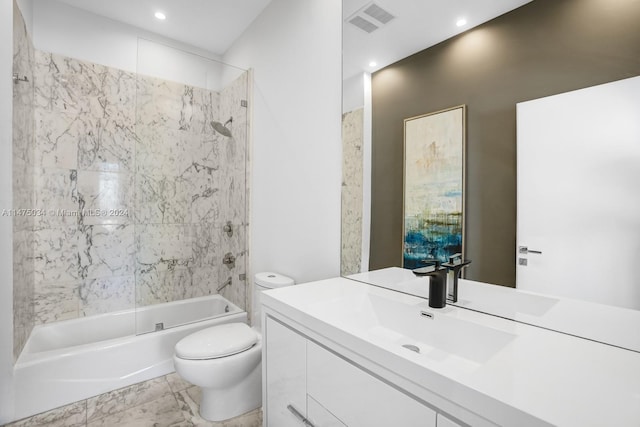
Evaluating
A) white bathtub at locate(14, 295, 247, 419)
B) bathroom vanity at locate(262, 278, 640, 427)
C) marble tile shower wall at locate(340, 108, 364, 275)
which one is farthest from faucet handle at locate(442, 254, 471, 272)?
white bathtub at locate(14, 295, 247, 419)

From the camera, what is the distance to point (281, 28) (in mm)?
2127

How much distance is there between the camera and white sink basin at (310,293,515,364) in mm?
918

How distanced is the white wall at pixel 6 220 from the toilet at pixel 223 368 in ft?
2.92

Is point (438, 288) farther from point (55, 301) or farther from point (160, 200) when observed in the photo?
point (55, 301)

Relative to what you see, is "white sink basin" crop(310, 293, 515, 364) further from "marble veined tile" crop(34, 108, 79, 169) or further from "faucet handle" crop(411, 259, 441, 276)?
"marble veined tile" crop(34, 108, 79, 169)

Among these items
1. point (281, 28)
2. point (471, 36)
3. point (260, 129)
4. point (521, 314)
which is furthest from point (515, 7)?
point (260, 129)

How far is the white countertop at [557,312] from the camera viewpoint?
82 centimetres

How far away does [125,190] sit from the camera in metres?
2.46

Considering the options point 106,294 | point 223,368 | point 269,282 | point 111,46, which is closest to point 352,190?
point 269,282

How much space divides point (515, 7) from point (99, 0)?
2801 millimetres

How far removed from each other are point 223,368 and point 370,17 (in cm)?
191

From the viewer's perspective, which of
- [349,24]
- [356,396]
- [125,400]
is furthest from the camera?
[125,400]

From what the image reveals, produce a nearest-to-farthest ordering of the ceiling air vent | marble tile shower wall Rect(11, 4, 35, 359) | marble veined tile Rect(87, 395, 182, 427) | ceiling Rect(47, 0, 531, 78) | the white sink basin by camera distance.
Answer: the white sink basin < ceiling Rect(47, 0, 531, 78) < the ceiling air vent < marble veined tile Rect(87, 395, 182, 427) < marble tile shower wall Rect(11, 4, 35, 359)

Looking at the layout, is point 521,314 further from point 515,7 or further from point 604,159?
point 515,7
